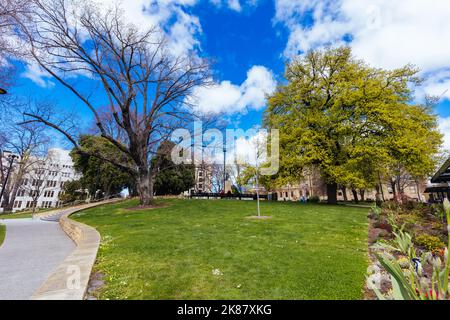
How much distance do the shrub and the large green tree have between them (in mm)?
10542

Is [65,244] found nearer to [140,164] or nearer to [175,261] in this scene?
[175,261]

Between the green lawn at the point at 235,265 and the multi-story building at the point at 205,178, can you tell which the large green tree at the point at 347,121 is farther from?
the multi-story building at the point at 205,178

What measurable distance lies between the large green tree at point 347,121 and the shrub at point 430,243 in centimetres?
1054

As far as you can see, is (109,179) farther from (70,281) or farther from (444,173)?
(444,173)

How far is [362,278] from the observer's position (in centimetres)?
357

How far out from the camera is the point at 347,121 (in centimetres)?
1766

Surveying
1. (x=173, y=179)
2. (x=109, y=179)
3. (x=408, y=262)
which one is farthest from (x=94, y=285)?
(x=109, y=179)

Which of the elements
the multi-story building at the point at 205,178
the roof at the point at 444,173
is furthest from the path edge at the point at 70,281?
the multi-story building at the point at 205,178

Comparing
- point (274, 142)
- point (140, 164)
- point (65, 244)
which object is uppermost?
point (274, 142)

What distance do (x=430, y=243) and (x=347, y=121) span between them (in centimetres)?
1415

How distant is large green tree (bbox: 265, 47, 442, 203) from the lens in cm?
1611

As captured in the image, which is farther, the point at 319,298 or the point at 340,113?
the point at 340,113
